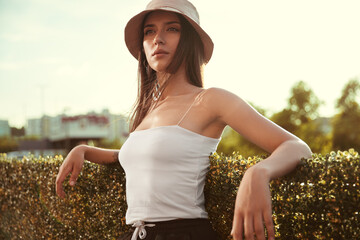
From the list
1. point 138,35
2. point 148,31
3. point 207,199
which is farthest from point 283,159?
point 138,35

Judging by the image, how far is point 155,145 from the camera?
281 centimetres

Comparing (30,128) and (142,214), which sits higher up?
(142,214)

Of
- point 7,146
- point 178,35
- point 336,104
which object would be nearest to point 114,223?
point 178,35

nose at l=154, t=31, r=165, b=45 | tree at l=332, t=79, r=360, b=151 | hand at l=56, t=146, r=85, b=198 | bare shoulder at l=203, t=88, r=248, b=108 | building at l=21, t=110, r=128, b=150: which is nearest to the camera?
bare shoulder at l=203, t=88, r=248, b=108

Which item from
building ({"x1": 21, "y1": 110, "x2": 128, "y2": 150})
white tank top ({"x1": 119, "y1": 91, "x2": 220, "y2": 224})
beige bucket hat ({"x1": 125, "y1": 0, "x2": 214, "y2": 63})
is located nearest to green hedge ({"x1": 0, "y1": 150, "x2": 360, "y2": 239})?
white tank top ({"x1": 119, "y1": 91, "x2": 220, "y2": 224})

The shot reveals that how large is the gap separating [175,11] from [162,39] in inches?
9.4

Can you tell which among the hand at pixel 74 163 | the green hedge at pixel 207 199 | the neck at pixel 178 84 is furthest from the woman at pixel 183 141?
the hand at pixel 74 163

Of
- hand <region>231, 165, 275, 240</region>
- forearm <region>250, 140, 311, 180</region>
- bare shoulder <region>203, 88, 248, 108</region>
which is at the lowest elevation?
→ hand <region>231, 165, 275, 240</region>

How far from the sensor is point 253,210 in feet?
6.47

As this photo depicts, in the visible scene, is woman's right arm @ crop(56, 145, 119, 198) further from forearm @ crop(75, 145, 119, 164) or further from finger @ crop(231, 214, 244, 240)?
finger @ crop(231, 214, 244, 240)

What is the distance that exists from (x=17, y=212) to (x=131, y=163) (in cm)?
443

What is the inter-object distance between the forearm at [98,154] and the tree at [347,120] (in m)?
49.0

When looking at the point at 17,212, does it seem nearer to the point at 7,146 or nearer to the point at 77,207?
the point at 77,207

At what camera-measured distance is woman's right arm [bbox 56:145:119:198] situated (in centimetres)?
400
